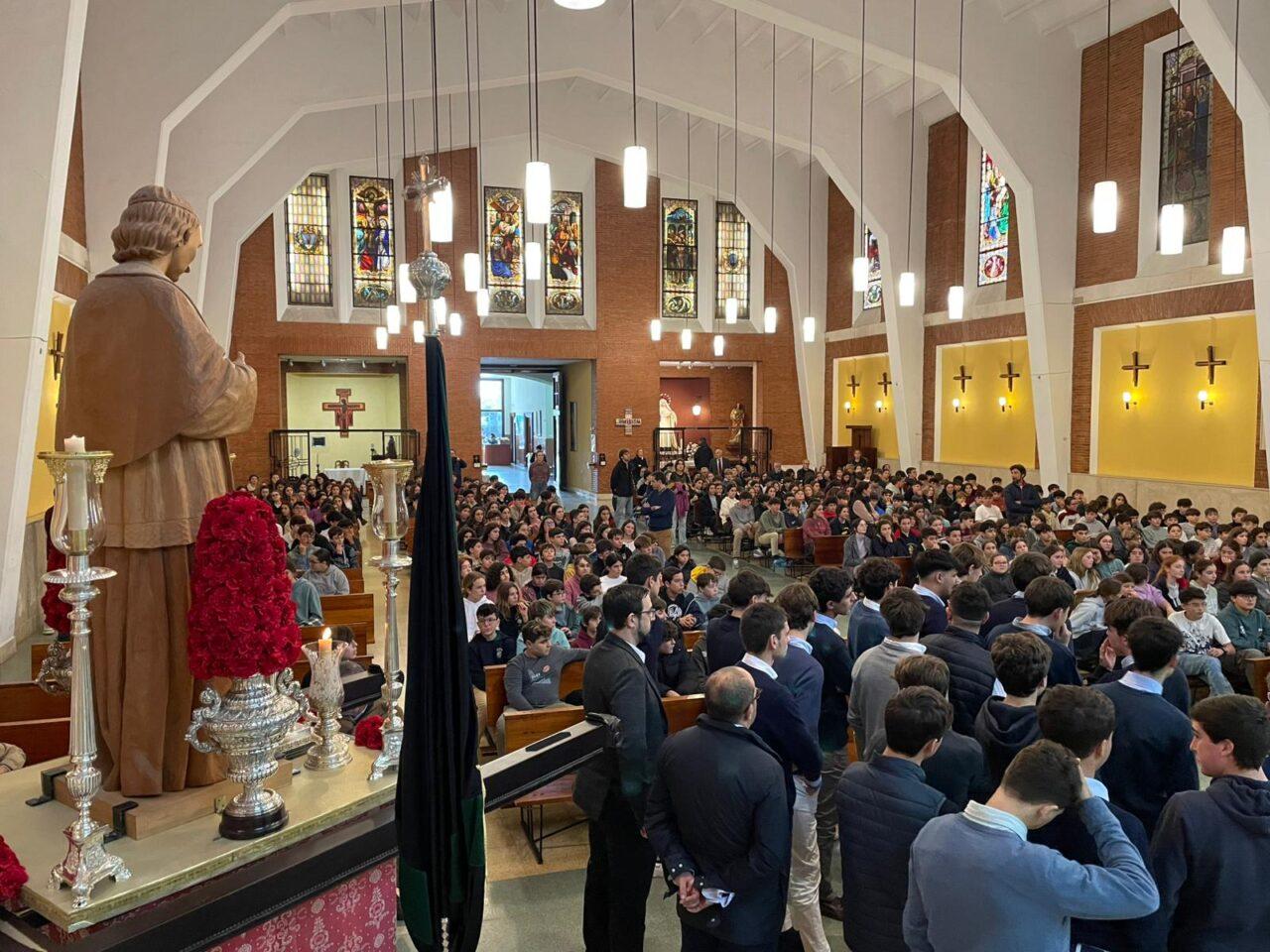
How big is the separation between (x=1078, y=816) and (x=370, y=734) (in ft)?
8.05

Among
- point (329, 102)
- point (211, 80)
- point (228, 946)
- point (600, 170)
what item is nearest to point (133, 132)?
point (211, 80)

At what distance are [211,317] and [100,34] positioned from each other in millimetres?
8361

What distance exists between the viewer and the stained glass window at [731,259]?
26.0 m

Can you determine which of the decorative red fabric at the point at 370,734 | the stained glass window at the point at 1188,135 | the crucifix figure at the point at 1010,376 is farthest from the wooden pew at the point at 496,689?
the crucifix figure at the point at 1010,376

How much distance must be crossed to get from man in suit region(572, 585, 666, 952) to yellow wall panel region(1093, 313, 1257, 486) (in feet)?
43.6

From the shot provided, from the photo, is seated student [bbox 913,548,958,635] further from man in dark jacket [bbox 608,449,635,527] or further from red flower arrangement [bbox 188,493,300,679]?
man in dark jacket [bbox 608,449,635,527]

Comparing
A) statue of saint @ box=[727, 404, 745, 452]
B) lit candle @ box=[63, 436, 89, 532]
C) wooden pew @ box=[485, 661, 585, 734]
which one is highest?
statue of saint @ box=[727, 404, 745, 452]

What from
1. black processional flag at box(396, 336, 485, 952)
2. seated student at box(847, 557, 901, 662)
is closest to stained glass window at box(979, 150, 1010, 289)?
seated student at box(847, 557, 901, 662)

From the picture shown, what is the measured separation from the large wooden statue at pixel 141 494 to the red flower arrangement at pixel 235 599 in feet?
0.61

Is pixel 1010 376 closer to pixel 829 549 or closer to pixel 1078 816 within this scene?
pixel 829 549

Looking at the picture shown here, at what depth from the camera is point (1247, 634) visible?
696 centimetres

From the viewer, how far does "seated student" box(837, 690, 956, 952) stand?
289cm

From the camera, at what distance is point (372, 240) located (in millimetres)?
23656

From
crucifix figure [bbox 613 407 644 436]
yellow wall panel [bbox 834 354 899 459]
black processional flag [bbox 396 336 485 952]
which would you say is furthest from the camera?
crucifix figure [bbox 613 407 644 436]
